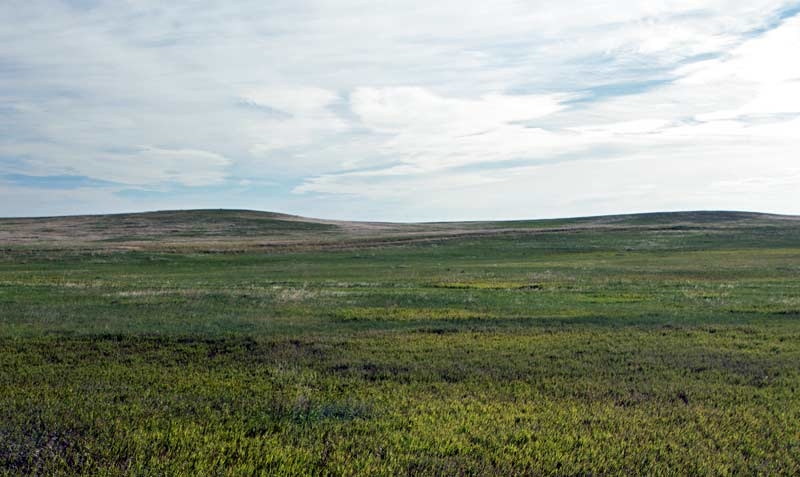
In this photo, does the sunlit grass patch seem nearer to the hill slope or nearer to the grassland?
the grassland

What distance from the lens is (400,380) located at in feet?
42.4

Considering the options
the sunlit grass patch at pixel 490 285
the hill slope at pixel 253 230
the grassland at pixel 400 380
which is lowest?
the sunlit grass patch at pixel 490 285

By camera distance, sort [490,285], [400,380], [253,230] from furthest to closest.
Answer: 1. [253,230]
2. [490,285]
3. [400,380]

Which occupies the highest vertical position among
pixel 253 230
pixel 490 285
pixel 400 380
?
pixel 253 230

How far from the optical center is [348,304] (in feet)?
86.7

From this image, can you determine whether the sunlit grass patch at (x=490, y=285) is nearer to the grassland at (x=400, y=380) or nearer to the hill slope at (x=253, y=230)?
the grassland at (x=400, y=380)

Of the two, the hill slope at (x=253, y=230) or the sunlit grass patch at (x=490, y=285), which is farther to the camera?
the hill slope at (x=253, y=230)

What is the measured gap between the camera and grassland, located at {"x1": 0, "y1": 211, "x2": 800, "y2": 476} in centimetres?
862

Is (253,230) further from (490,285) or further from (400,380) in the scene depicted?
(400,380)

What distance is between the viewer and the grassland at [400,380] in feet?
28.3

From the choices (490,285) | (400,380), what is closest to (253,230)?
(490,285)

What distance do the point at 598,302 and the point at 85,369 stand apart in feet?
67.9

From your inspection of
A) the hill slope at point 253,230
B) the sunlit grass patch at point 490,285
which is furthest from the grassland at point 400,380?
the hill slope at point 253,230

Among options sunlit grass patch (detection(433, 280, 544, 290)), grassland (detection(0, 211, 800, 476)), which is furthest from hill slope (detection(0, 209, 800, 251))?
grassland (detection(0, 211, 800, 476))
